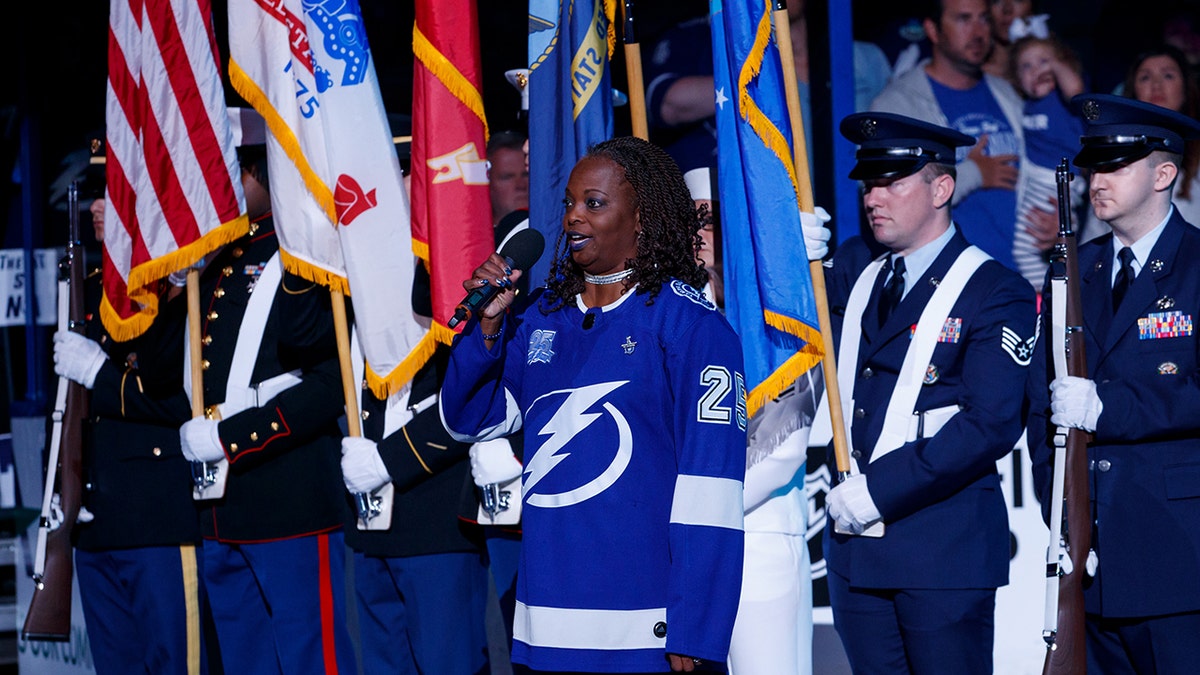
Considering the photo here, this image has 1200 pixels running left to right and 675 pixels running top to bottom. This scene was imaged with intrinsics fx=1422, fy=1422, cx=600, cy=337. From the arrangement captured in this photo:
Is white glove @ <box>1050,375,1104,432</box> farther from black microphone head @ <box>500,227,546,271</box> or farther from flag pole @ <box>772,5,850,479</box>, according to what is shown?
black microphone head @ <box>500,227,546,271</box>

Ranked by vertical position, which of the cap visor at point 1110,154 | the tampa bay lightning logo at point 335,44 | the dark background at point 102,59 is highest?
the dark background at point 102,59

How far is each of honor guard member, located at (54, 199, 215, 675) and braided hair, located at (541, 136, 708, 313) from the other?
2222 mm

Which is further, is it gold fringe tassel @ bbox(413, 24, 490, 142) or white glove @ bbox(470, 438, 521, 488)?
gold fringe tassel @ bbox(413, 24, 490, 142)

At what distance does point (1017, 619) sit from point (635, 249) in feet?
9.02

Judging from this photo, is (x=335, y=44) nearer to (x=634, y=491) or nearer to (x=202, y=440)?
(x=202, y=440)

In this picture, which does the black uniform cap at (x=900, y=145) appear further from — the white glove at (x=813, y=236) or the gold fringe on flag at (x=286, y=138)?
the gold fringe on flag at (x=286, y=138)

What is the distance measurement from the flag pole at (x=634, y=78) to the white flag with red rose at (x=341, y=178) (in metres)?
0.83

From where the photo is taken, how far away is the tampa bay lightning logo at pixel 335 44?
4.34m

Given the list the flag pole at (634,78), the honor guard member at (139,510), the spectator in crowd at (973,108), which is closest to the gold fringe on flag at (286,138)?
the honor guard member at (139,510)

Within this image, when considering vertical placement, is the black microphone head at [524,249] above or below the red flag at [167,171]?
below

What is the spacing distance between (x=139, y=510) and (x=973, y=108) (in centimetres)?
455

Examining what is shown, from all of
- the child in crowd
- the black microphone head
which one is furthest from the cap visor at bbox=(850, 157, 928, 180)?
the child in crowd

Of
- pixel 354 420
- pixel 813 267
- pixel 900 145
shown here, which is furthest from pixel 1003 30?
pixel 354 420

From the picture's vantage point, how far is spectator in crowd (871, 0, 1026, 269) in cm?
720
